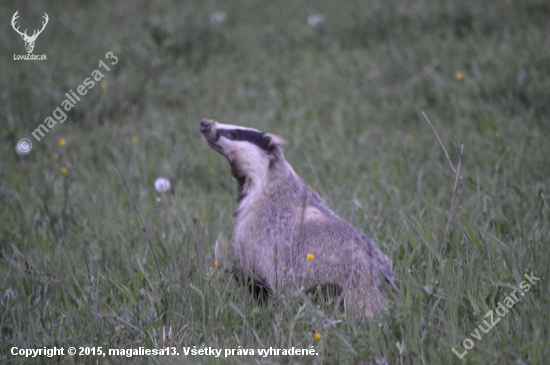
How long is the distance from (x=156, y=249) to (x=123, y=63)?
3760 millimetres

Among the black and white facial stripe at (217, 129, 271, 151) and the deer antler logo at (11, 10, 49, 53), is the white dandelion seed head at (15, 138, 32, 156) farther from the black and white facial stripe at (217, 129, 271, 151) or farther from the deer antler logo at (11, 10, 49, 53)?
the black and white facial stripe at (217, 129, 271, 151)

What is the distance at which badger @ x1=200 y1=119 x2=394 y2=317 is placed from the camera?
264 cm

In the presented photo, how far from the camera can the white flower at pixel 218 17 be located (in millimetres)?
7562

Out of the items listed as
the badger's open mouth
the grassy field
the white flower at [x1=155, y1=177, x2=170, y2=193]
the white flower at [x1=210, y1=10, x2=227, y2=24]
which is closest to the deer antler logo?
the grassy field

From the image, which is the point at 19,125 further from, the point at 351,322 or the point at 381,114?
the point at 351,322

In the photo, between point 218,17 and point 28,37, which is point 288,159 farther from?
point 28,37

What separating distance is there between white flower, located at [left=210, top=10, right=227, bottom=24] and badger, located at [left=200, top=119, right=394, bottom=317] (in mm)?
4678

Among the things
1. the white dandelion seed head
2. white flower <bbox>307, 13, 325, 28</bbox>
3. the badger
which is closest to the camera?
the badger

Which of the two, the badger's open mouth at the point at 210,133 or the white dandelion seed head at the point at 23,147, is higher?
the badger's open mouth at the point at 210,133

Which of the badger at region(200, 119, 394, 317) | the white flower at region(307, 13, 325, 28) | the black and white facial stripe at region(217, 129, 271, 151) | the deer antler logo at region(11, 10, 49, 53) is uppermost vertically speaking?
the deer antler logo at region(11, 10, 49, 53)

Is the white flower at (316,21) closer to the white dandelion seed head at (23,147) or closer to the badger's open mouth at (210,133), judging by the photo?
the white dandelion seed head at (23,147)

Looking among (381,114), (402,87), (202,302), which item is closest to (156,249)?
(202,302)

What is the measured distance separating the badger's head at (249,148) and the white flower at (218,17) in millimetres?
4610

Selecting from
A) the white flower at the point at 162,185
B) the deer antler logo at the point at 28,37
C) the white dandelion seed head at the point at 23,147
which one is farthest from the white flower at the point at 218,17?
the white flower at the point at 162,185
